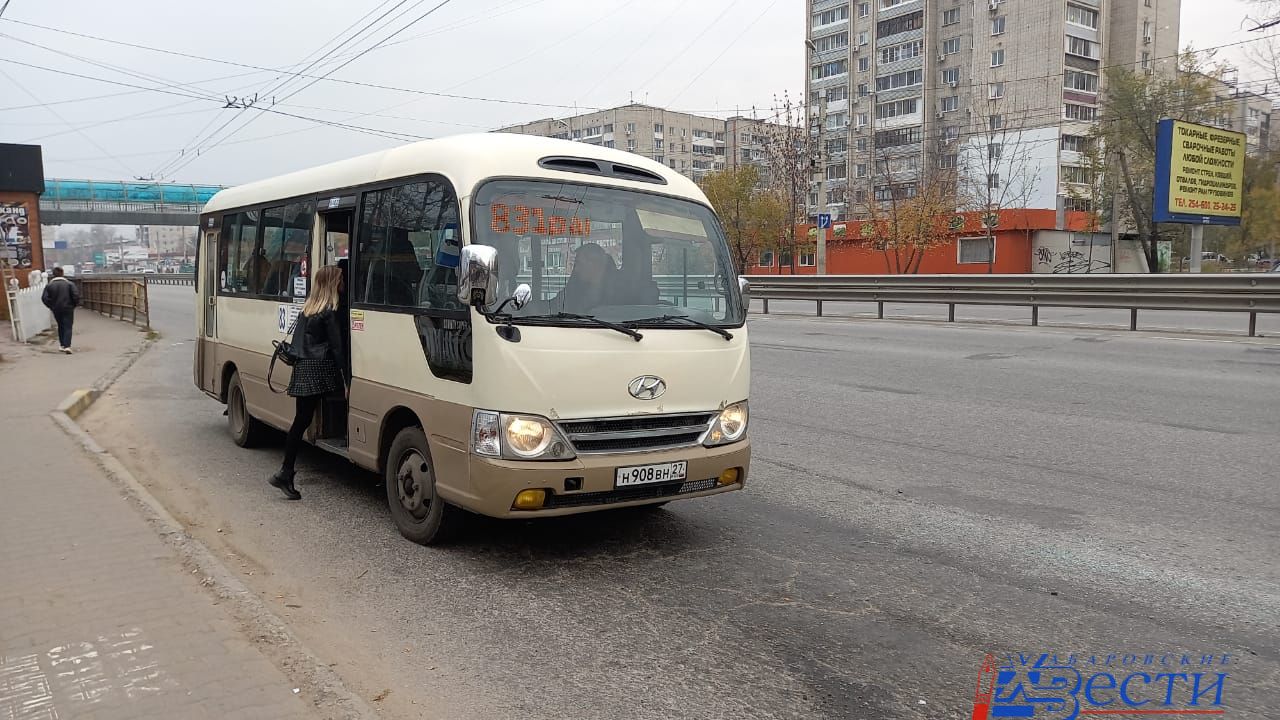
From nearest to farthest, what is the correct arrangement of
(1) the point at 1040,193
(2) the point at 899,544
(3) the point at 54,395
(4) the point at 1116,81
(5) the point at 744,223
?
(2) the point at 899,544 → (3) the point at 54,395 → (4) the point at 1116,81 → (5) the point at 744,223 → (1) the point at 1040,193

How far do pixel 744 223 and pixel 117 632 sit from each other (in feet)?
178

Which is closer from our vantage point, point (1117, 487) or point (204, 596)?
point (204, 596)

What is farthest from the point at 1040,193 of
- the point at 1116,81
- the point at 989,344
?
the point at 989,344

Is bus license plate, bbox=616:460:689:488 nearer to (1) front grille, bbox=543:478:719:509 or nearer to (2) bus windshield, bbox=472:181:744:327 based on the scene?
(1) front grille, bbox=543:478:719:509

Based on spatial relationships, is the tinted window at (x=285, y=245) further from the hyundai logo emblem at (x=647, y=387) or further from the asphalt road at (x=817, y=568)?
the hyundai logo emblem at (x=647, y=387)

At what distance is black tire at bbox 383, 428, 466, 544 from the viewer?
532 centimetres

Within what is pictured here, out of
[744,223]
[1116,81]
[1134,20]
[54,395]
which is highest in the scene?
[1134,20]

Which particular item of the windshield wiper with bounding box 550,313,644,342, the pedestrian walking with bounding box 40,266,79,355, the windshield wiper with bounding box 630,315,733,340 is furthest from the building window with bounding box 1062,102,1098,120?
the windshield wiper with bounding box 550,313,644,342


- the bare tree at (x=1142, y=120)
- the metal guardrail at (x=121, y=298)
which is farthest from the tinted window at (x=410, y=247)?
the bare tree at (x=1142, y=120)

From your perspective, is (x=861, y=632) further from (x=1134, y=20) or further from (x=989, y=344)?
(x=1134, y=20)

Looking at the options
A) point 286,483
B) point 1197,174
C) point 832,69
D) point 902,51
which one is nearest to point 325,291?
point 286,483

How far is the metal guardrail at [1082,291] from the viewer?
15344mm

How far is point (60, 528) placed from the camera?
5617 mm

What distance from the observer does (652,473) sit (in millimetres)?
4992
